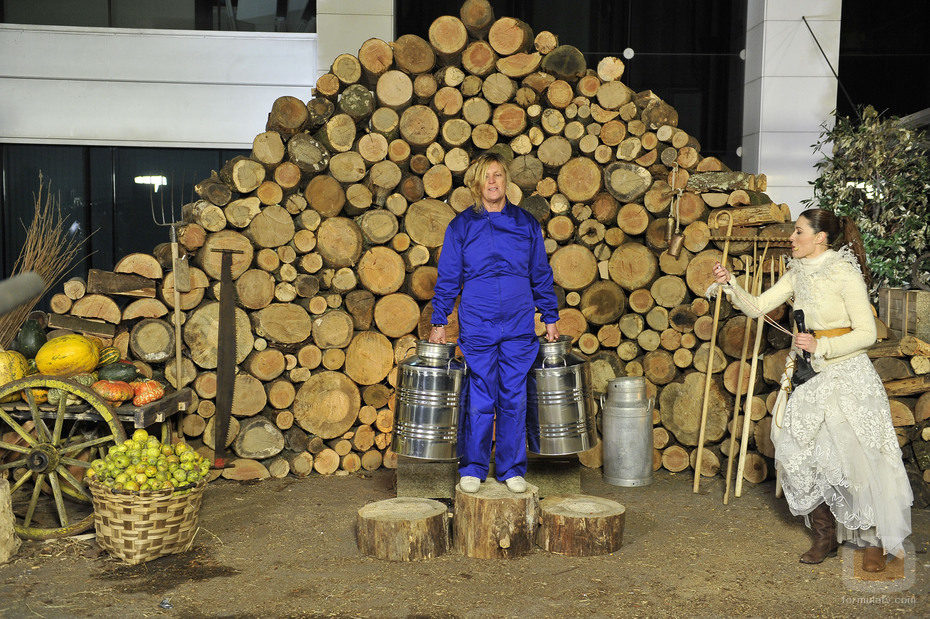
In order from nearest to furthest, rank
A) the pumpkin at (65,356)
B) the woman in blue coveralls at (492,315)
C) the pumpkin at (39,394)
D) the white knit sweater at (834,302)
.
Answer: the white knit sweater at (834,302), the woman in blue coveralls at (492,315), the pumpkin at (39,394), the pumpkin at (65,356)

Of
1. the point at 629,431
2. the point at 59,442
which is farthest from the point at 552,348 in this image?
the point at 59,442

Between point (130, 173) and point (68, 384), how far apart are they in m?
3.83

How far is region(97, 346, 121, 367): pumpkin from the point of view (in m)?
5.00

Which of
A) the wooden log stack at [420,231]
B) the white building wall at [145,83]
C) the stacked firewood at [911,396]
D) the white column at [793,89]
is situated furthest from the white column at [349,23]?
the stacked firewood at [911,396]

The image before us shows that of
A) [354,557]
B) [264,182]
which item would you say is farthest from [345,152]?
[354,557]

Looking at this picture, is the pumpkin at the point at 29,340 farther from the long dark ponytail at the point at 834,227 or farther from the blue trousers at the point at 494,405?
the long dark ponytail at the point at 834,227

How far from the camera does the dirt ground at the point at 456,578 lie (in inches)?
137

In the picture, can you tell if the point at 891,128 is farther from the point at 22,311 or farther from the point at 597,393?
the point at 22,311

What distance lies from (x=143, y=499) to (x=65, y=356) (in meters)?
1.29

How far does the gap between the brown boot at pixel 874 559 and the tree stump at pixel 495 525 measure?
57.9 inches

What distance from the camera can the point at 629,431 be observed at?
531 cm

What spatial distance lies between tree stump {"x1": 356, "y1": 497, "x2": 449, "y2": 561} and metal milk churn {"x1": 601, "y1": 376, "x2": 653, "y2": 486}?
1.63 m

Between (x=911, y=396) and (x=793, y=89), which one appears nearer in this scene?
(x=911, y=396)

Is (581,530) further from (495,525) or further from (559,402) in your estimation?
(559,402)
